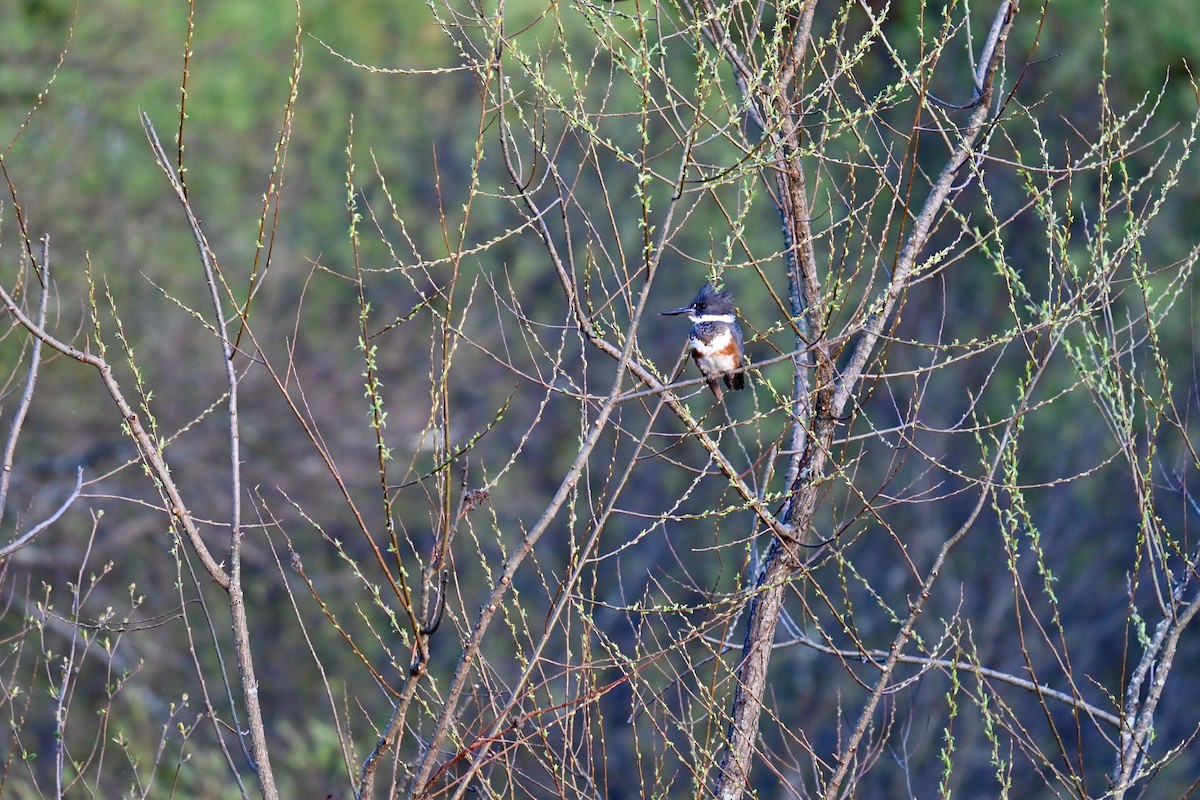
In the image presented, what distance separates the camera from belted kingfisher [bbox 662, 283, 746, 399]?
434cm

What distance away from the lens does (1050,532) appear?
11.2 m

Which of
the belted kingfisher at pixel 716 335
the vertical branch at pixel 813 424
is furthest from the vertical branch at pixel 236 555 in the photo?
the belted kingfisher at pixel 716 335

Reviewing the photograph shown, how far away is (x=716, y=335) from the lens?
4383mm

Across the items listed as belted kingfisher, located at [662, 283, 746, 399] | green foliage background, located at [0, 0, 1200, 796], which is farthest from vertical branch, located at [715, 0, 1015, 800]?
green foliage background, located at [0, 0, 1200, 796]

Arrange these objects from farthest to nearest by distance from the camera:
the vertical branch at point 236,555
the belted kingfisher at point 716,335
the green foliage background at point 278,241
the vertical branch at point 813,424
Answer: the green foliage background at point 278,241, the belted kingfisher at point 716,335, the vertical branch at point 813,424, the vertical branch at point 236,555

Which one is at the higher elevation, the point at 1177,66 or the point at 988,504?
the point at 1177,66

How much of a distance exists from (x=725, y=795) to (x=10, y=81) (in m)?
9.11

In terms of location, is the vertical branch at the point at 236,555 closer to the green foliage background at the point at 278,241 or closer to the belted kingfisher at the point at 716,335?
the belted kingfisher at the point at 716,335

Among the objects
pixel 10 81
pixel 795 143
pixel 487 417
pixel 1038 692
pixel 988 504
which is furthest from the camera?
pixel 487 417

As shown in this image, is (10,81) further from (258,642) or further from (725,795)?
(725,795)

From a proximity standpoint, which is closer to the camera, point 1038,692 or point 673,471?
point 1038,692

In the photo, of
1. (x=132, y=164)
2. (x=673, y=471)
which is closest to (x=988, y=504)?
(x=673, y=471)

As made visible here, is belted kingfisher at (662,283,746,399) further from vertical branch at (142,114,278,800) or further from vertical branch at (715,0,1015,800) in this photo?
vertical branch at (142,114,278,800)

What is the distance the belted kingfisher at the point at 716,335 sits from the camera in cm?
434
